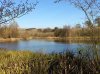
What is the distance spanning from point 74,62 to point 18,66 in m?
1.60

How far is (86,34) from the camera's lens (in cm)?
682

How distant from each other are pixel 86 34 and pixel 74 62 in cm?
88

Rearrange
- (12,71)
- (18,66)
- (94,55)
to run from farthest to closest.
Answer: (94,55)
(18,66)
(12,71)

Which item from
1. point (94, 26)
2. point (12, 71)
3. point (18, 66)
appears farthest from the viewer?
point (94, 26)

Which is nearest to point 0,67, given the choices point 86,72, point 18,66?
point 18,66

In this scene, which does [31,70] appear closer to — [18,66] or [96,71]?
[18,66]

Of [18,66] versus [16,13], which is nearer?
[18,66]

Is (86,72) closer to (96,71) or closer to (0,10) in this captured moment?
(96,71)

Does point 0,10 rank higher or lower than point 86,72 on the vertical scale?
higher

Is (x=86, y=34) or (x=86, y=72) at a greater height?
(x=86, y=34)

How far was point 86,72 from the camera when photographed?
574cm

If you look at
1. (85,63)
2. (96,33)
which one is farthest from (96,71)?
(96,33)

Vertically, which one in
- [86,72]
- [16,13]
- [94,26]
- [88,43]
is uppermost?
[16,13]

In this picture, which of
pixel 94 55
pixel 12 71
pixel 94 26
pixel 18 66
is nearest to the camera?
pixel 12 71
